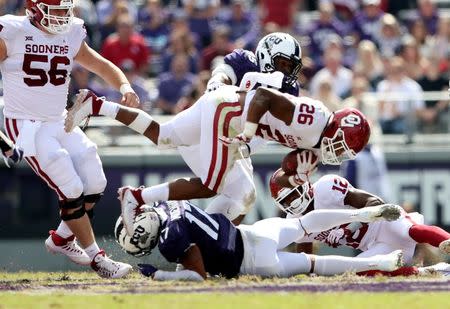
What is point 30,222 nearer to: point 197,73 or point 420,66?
point 197,73

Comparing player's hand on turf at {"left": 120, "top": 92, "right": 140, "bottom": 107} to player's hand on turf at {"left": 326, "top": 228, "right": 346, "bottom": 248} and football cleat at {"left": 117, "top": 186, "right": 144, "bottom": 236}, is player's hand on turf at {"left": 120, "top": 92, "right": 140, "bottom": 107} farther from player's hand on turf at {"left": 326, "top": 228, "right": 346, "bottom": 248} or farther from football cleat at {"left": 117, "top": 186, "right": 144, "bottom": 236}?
player's hand on turf at {"left": 326, "top": 228, "right": 346, "bottom": 248}

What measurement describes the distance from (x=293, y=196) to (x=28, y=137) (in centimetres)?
213

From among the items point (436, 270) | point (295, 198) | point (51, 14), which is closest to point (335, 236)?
point (295, 198)

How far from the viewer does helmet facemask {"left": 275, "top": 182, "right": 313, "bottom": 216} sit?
9961 mm

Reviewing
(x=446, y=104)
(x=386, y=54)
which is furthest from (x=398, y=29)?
(x=446, y=104)

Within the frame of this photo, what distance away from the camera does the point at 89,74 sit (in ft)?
49.5

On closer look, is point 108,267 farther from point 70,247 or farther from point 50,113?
point 50,113

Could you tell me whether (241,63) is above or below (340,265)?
above

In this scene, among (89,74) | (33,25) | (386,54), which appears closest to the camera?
(33,25)

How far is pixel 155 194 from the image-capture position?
960 cm

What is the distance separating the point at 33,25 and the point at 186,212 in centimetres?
205

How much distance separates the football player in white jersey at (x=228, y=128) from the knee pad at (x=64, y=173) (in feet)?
0.80

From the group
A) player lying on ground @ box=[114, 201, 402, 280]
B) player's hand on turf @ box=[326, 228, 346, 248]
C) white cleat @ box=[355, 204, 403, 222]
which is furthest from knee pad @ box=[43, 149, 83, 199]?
white cleat @ box=[355, 204, 403, 222]

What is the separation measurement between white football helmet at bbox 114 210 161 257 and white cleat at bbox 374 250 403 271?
1697 mm
